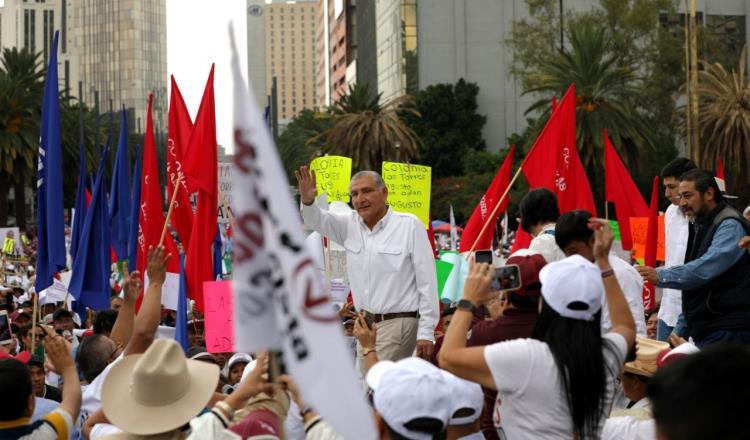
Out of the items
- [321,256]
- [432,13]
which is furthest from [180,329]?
[432,13]

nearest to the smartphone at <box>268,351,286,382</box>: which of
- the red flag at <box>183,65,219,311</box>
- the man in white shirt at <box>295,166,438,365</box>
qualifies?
the man in white shirt at <box>295,166,438,365</box>

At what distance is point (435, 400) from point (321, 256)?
6.99m

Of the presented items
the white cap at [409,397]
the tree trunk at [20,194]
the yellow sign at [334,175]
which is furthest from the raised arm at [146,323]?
the tree trunk at [20,194]

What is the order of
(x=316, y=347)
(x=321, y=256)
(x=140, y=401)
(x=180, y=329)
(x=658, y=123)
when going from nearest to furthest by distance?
1. (x=316, y=347)
2. (x=140, y=401)
3. (x=180, y=329)
4. (x=321, y=256)
5. (x=658, y=123)

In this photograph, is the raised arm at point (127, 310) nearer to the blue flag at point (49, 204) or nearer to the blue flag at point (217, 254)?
the blue flag at point (49, 204)

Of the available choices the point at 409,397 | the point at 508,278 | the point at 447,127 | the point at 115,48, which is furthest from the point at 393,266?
the point at 115,48

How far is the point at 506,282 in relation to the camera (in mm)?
4180

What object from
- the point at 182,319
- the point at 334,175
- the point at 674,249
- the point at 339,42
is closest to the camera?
the point at 674,249

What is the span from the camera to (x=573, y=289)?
3879mm

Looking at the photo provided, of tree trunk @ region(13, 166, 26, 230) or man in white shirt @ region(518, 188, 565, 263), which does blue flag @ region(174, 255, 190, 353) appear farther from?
tree trunk @ region(13, 166, 26, 230)

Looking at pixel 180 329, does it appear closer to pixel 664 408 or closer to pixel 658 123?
pixel 664 408

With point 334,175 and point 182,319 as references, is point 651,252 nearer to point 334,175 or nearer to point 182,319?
point 334,175

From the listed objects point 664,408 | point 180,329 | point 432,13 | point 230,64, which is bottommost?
point 180,329

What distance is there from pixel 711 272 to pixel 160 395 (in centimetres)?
351
